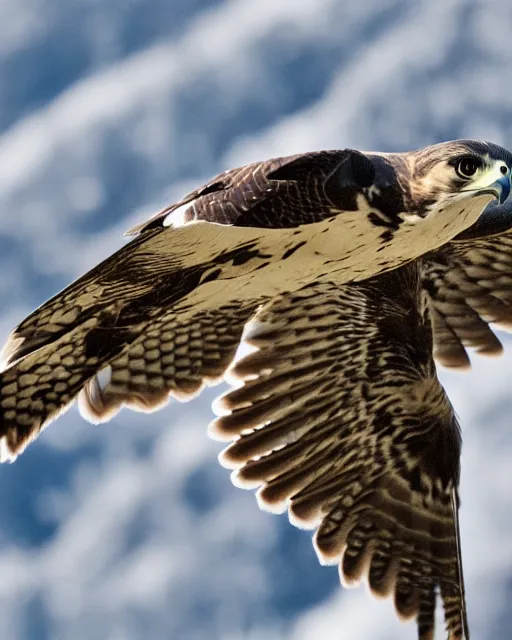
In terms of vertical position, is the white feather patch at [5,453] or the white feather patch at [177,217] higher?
the white feather patch at [177,217]

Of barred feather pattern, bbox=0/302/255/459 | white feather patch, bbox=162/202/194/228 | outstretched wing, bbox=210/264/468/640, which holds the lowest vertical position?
outstretched wing, bbox=210/264/468/640

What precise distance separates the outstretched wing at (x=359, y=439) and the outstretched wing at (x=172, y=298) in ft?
1.10

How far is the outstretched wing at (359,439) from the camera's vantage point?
23.4 ft

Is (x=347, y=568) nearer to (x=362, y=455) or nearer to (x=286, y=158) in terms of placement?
(x=362, y=455)

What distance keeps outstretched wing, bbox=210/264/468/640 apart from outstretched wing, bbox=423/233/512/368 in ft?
0.83

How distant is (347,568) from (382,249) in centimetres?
212

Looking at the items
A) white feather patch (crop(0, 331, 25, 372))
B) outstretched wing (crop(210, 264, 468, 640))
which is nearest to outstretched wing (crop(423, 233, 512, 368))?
outstretched wing (crop(210, 264, 468, 640))

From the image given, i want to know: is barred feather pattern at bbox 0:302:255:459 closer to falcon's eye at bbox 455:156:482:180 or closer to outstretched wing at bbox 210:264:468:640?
outstretched wing at bbox 210:264:468:640

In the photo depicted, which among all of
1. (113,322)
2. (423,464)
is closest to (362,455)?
(423,464)

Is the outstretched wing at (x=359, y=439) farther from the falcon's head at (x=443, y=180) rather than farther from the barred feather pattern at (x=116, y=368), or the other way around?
the falcon's head at (x=443, y=180)

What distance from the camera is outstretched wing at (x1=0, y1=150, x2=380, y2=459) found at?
17.6 feet

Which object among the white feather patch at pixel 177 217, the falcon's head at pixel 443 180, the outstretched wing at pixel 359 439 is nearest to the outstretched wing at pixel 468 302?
the outstretched wing at pixel 359 439

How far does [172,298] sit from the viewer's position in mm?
6312

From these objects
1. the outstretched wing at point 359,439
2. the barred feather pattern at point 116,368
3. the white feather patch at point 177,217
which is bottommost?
the outstretched wing at point 359,439
